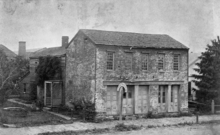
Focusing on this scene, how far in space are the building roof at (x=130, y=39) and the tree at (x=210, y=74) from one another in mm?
3866

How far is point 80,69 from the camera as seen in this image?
24188 mm

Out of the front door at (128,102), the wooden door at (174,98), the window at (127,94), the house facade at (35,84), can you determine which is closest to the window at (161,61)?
the wooden door at (174,98)

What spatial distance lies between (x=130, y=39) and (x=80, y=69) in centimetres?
462

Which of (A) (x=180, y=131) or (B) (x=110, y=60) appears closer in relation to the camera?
(A) (x=180, y=131)

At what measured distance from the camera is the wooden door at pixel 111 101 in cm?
2250

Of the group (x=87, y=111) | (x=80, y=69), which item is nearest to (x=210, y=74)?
Answer: (x=80, y=69)

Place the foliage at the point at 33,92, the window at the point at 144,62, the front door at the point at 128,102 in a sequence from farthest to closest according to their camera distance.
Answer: the foliage at the point at 33,92 → the window at the point at 144,62 → the front door at the point at 128,102

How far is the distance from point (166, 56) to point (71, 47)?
25.8ft

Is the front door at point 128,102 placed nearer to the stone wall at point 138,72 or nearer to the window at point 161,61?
the stone wall at point 138,72

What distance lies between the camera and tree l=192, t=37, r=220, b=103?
88.9 feet

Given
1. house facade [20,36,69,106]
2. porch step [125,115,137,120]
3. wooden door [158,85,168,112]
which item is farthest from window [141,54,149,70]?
house facade [20,36,69,106]

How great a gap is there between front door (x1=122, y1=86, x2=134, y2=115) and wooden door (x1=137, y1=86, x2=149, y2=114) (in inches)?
24.4

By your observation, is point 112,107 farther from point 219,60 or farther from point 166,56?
point 219,60

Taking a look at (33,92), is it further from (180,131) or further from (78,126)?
(180,131)
